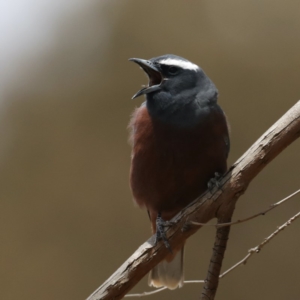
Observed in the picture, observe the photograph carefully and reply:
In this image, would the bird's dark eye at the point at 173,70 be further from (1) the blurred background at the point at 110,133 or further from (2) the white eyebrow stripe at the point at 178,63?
(1) the blurred background at the point at 110,133

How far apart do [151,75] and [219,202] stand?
631mm

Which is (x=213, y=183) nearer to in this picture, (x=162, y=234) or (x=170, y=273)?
(x=162, y=234)

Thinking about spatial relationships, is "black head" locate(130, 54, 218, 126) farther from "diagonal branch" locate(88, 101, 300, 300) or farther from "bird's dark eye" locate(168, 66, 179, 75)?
"diagonal branch" locate(88, 101, 300, 300)

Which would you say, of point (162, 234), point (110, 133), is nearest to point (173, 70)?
point (162, 234)

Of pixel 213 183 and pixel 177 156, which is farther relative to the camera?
pixel 177 156

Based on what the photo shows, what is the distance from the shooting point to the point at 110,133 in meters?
3.30

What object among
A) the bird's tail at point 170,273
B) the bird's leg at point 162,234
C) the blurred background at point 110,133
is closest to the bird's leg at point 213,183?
the bird's leg at point 162,234

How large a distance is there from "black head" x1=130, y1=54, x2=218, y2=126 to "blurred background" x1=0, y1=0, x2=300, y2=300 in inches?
50.9

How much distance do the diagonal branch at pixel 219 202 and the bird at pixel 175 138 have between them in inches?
3.5

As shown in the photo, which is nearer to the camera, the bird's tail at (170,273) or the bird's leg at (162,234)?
the bird's leg at (162,234)

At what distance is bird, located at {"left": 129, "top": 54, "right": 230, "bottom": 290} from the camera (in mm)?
1823

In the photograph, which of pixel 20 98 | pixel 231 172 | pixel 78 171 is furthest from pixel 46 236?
pixel 231 172

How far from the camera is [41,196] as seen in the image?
331cm

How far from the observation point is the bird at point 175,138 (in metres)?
1.82
